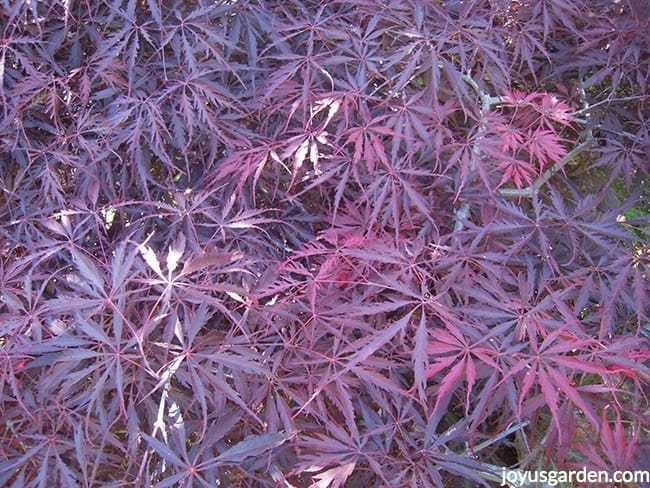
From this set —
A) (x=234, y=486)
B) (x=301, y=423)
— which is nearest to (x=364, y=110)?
(x=301, y=423)

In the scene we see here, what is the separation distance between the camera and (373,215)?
4.30 ft

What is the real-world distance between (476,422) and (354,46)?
0.87 m

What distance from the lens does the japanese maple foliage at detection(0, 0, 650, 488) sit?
1.17 metres

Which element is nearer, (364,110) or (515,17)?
(364,110)

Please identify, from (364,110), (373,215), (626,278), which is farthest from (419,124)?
(626,278)

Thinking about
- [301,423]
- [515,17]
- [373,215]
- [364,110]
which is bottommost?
[301,423]

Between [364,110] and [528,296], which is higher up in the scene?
[364,110]

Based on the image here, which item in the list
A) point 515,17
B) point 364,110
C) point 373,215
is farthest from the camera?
point 515,17

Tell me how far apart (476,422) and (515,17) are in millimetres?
1023

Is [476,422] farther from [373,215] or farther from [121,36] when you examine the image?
[121,36]

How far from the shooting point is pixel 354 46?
1.47 metres

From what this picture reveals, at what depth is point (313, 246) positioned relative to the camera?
4.50ft

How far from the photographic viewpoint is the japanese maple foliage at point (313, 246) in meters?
1.17

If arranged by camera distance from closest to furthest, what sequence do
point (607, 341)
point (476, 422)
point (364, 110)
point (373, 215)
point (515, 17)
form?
1. point (476, 422)
2. point (607, 341)
3. point (373, 215)
4. point (364, 110)
5. point (515, 17)
